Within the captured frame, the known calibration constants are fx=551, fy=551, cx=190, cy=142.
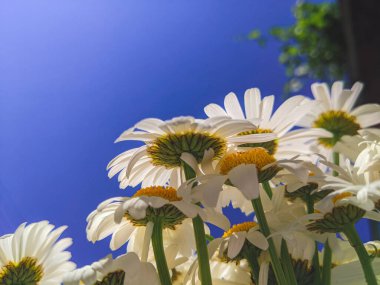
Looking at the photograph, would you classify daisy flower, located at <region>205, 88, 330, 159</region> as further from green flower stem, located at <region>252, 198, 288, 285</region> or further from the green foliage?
the green foliage

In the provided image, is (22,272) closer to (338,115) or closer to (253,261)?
(253,261)

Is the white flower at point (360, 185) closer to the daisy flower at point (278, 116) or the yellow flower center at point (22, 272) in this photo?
the daisy flower at point (278, 116)

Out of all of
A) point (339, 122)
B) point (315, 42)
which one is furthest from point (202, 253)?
point (315, 42)

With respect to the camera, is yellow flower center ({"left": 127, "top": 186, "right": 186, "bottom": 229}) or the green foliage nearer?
yellow flower center ({"left": 127, "top": 186, "right": 186, "bottom": 229})

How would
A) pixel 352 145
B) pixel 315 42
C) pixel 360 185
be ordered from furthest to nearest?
pixel 315 42, pixel 352 145, pixel 360 185

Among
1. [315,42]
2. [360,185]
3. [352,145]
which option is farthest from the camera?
[315,42]

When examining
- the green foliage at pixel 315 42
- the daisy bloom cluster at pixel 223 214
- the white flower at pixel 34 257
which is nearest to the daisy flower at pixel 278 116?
the daisy bloom cluster at pixel 223 214

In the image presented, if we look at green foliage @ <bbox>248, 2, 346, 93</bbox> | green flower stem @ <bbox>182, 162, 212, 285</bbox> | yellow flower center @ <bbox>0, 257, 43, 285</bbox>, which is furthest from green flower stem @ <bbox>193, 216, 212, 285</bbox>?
green foliage @ <bbox>248, 2, 346, 93</bbox>
